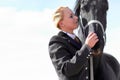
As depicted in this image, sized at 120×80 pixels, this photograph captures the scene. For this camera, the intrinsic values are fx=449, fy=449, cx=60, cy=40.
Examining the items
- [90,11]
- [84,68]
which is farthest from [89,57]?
[90,11]

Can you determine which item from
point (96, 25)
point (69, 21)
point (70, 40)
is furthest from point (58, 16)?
point (96, 25)

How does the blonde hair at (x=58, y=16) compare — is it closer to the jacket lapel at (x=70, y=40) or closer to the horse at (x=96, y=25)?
the jacket lapel at (x=70, y=40)

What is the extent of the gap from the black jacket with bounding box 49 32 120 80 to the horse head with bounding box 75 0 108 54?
0.15 meters

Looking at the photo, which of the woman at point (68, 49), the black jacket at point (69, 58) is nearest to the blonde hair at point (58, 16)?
the woman at point (68, 49)

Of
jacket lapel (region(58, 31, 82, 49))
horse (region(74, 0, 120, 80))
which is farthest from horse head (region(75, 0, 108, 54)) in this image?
jacket lapel (region(58, 31, 82, 49))

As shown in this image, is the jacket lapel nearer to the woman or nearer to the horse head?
the woman

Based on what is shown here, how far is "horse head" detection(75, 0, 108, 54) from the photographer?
411 centimetres

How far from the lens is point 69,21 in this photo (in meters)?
4.30

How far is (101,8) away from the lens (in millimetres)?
4398

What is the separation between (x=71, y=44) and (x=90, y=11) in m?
0.38

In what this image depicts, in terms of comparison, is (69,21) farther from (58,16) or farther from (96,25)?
(96,25)

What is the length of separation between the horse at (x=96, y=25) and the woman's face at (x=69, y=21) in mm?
99

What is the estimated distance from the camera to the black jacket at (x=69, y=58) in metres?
3.92

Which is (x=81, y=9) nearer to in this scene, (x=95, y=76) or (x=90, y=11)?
(x=90, y=11)
